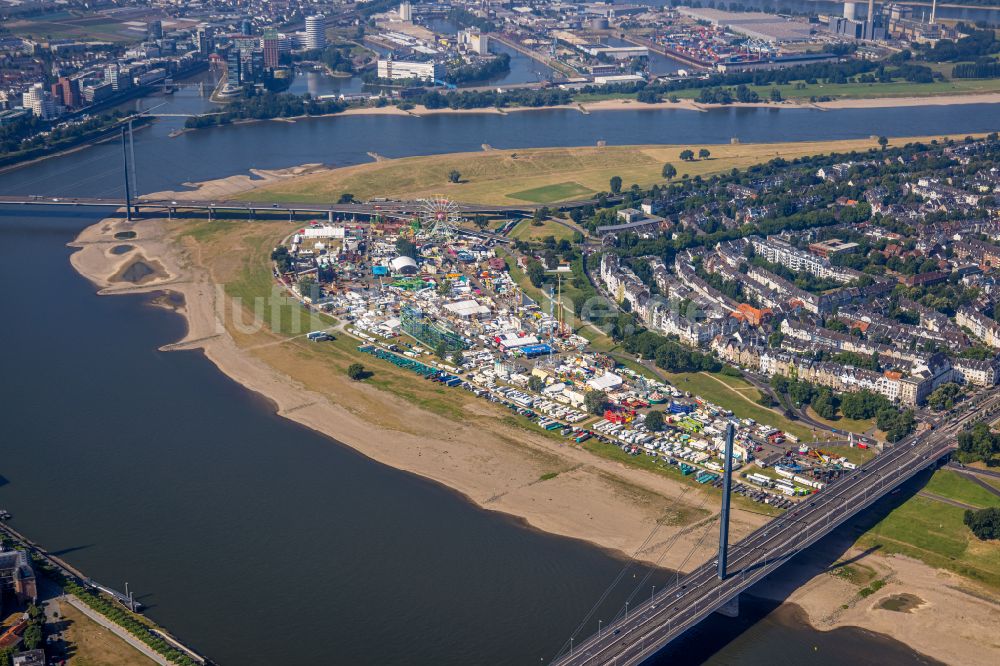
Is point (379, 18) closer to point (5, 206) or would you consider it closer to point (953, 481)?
point (5, 206)

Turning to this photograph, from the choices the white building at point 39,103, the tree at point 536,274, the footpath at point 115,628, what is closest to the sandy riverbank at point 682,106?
the white building at point 39,103

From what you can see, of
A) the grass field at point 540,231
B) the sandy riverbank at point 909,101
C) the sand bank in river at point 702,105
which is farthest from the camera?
the sandy riverbank at point 909,101

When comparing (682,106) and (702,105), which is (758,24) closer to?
(702,105)

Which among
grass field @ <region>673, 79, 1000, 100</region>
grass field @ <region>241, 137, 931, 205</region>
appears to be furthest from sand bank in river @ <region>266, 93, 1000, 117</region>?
grass field @ <region>241, 137, 931, 205</region>

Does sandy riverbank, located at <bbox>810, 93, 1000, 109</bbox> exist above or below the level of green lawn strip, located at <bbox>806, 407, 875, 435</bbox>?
above

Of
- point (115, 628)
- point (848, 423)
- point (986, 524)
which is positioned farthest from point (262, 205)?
point (986, 524)

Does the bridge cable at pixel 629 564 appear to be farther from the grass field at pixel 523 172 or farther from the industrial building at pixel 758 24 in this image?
the industrial building at pixel 758 24

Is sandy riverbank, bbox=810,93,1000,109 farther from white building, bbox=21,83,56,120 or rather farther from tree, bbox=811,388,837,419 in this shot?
tree, bbox=811,388,837,419
